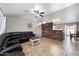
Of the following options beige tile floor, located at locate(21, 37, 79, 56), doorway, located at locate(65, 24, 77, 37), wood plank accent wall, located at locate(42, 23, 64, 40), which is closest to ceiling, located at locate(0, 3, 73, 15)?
wood plank accent wall, located at locate(42, 23, 64, 40)

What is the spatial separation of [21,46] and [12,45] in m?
0.14

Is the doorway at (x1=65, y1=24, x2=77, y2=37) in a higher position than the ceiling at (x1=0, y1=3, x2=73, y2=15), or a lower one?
lower

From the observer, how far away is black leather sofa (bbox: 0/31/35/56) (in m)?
1.71

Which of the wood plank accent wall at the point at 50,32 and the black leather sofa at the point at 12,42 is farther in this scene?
the wood plank accent wall at the point at 50,32

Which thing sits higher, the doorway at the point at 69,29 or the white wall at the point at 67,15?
the white wall at the point at 67,15

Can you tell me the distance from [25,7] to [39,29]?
16.2 inches

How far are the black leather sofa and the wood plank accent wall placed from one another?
23cm

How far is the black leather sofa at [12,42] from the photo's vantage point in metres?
1.71

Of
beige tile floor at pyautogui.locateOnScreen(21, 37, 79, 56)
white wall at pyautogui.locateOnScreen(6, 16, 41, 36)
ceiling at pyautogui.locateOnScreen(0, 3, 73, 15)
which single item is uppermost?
ceiling at pyautogui.locateOnScreen(0, 3, 73, 15)

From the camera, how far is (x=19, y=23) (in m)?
1.81

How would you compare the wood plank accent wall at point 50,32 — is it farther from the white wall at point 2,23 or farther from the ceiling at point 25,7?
the white wall at point 2,23

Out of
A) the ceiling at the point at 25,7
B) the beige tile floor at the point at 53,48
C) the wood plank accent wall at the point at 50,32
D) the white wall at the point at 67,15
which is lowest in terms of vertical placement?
the beige tile floor at the point at 53,48

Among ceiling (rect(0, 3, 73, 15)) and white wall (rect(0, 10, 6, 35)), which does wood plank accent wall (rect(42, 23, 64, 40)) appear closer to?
ceiling (rect(0, 3, 73, 15))

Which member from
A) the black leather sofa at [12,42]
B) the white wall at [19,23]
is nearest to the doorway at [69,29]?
the white wall at [19,23]
